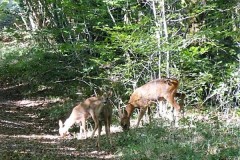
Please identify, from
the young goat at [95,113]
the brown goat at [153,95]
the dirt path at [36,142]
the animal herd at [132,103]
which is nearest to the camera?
the dirt path at [36,142]

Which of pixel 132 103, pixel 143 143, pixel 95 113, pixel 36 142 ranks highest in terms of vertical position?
pixel 132 103

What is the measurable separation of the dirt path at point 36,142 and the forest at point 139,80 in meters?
0.03

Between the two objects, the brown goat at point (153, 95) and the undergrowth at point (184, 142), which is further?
the brown goat at point (153, 95)

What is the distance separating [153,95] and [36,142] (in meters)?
3.61

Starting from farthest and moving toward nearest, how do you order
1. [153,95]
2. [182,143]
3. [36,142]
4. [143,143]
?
[153,95], [36,142], [143,143], [182,143]

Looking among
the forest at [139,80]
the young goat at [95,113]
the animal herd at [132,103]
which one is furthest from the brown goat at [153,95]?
the young goat at [95,113]

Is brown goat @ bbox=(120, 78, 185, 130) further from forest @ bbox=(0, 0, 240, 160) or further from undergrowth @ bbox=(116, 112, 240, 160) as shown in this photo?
undergrowth @ bbox=(116, 112, 240, 160)

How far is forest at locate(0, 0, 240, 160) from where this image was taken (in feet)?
32.2

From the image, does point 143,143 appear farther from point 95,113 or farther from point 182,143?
point 95,113

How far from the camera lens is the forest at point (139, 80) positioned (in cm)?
982

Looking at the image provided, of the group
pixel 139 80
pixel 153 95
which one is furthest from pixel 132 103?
pixel 139 80

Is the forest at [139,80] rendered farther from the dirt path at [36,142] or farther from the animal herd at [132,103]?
the animal herd at [132,103]

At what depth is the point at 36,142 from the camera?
38.4 ft

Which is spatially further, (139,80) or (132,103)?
(139,80)
